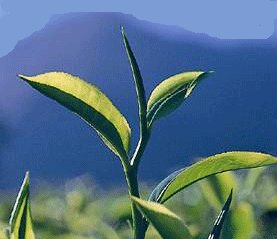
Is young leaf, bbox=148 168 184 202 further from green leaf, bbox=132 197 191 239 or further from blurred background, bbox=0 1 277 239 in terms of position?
blurred background, bbox=0 1 277 239

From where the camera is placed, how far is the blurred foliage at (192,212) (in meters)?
0.66

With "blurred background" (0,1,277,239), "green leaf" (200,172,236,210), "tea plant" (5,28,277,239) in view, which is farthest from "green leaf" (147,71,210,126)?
"blurred background" (0,1,277,239)

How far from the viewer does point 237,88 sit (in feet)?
4.00

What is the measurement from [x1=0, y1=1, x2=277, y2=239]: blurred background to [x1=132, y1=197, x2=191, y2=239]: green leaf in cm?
38

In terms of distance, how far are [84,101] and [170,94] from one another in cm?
11

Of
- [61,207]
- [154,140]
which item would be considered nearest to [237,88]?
[154,140]

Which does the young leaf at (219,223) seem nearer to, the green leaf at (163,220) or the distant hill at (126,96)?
the green leaf at (163,220)

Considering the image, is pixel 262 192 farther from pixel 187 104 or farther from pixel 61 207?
pixel 187 104

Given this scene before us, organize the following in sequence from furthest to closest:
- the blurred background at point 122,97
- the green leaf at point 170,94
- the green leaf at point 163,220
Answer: the blurred background at point 122,97 → the green leaf at point 170,94 → the green leaf at point 163,220

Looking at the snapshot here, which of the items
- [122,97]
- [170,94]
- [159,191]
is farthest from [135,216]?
[122,97]

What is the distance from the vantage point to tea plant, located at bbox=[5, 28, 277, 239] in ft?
1.88

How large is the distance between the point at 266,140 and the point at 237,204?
0.50 m

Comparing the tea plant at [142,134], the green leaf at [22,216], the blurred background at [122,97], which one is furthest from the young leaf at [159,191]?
the blurred background at [122,97]

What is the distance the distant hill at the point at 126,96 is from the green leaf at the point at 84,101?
0.42 m
